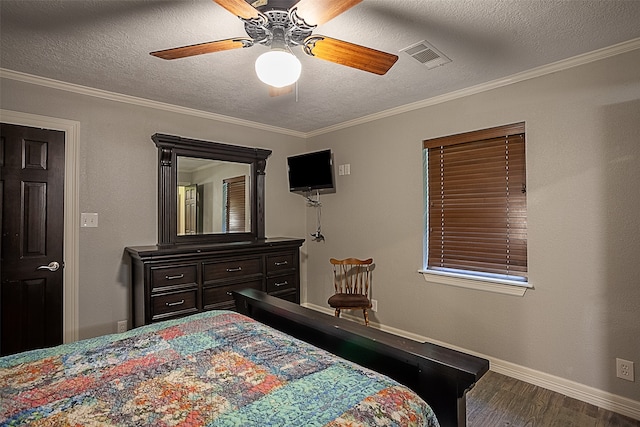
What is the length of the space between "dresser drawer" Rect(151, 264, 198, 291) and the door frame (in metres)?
0.66

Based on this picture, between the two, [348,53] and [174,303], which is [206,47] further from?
[174,303]

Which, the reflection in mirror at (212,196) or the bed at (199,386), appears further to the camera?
the reflection in mirror at (212,196)

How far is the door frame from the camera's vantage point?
2.72 metres

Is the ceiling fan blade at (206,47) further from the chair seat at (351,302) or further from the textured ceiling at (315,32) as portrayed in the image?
the chair seat at (351,302)

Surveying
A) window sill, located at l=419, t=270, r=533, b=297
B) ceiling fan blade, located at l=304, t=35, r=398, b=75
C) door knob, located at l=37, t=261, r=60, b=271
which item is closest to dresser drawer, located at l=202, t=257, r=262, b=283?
door knob, located at l=37, t=261, r=60, b=271

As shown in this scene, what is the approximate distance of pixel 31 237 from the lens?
259cm

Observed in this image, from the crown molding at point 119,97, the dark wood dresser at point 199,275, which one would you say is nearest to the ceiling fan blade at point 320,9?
the dark wood dresser at point 199,275

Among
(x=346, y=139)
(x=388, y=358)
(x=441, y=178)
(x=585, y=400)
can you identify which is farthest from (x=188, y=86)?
(x=585, y=400)

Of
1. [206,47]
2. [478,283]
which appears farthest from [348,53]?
[478,283]

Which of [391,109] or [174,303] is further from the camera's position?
[391,109]

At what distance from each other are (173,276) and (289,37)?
84.0 inches

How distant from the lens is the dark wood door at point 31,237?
248cm

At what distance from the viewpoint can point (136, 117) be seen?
10.2 feet

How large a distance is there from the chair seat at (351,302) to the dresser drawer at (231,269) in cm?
81
